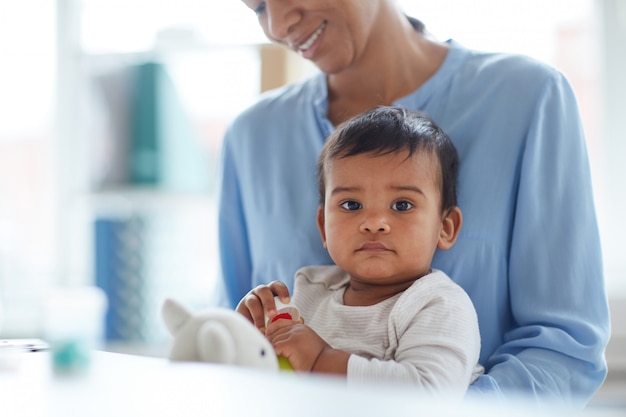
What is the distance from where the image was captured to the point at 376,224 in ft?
3.37

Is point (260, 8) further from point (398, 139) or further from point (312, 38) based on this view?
point (398, 139)

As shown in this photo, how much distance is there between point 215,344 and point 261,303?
311 mm

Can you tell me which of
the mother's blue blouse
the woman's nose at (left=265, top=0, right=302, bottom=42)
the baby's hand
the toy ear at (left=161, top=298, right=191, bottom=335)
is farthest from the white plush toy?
the woman's nose at (left=265, top=0, right=302, bottom=42)

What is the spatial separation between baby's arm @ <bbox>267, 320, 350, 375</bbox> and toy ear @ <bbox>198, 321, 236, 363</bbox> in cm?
18

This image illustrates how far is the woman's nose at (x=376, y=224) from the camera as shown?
1.03 metres

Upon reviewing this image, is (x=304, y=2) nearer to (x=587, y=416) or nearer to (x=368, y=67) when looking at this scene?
(x=368, y=67)

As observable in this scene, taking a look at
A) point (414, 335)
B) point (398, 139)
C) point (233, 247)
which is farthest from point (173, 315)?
point (233, 247)

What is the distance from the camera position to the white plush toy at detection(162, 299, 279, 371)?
28.5 inches

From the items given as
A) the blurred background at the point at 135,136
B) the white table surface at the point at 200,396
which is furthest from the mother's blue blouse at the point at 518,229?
the blurred background at the point at 135,136

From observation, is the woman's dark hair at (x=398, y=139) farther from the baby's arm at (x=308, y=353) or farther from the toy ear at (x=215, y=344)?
the toy ear at (x=215, y=344)

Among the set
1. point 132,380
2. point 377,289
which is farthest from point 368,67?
point 132,380

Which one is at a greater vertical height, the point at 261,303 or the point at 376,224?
the point at 376,224

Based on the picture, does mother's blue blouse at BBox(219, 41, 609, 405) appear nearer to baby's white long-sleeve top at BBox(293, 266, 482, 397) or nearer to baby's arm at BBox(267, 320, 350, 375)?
baby's white long-sleeve top at BBox(293, 266, 482, 397)

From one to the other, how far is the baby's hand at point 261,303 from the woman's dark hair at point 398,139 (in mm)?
214
